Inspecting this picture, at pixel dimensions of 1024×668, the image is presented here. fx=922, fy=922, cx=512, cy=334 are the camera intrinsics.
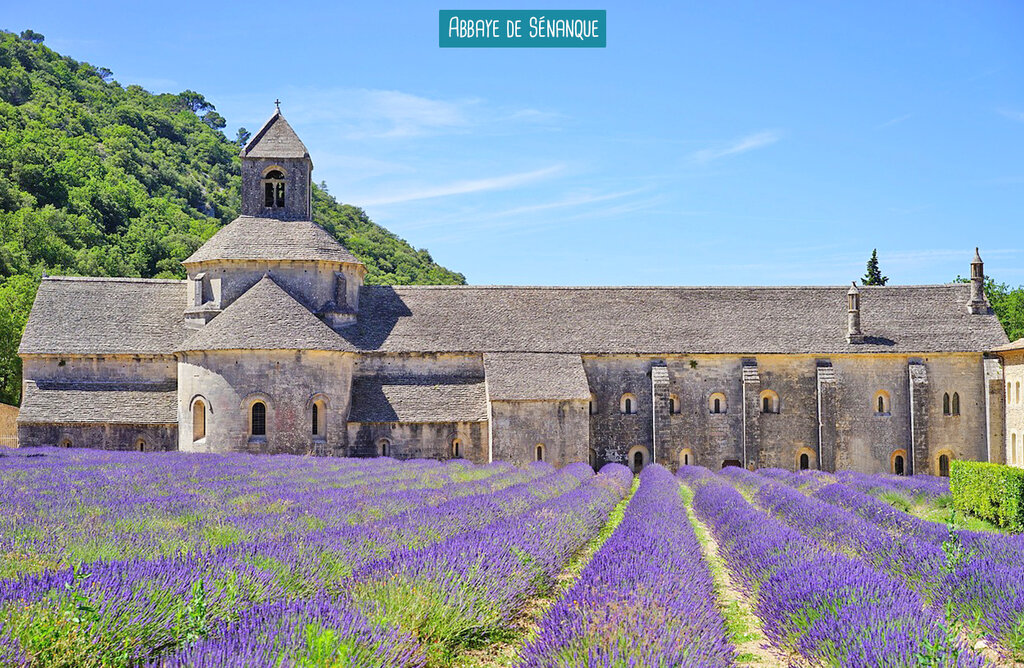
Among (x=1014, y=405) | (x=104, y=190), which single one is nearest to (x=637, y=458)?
(x=1014, y=405)

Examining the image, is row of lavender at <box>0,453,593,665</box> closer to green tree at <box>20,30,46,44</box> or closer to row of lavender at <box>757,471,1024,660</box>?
row of lavender at <box>757,471,1024,660</box>

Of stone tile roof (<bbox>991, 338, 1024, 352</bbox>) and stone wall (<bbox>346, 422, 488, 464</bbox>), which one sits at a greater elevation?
stone tile roof (<bbox>991, 338, 1024, 352</bbox>)

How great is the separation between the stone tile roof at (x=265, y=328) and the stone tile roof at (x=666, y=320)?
302 centimetres

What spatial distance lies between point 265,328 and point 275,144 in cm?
1152

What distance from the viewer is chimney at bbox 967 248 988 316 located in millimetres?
41594

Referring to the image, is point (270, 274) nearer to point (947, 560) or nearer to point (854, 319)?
point (854, 319)

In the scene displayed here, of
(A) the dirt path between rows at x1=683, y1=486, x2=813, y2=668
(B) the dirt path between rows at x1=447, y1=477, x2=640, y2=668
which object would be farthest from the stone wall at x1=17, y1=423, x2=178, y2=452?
(A) the dirt path between rows at x1=683, y1=486, x2=813, y2=668

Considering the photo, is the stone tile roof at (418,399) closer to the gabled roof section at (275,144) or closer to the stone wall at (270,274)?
the stone wall at (270,274)

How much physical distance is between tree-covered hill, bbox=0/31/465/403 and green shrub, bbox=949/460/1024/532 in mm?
43503

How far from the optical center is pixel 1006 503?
1988 cm

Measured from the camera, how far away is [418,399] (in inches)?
1473

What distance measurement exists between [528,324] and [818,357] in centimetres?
1259

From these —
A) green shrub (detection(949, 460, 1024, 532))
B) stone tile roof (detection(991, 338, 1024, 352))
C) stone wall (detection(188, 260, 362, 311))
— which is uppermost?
stone wall (detection(188, 260, 362, 311))

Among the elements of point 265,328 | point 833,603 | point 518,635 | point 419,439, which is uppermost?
point 265,328
